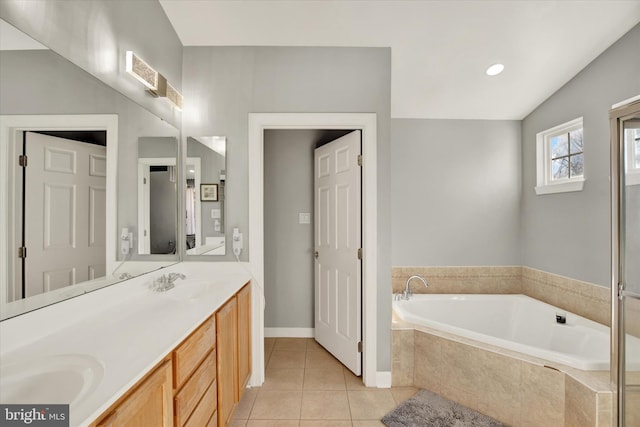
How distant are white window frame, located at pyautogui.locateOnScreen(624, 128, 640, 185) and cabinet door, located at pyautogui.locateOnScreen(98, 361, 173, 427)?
215cm

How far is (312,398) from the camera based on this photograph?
2.09 m

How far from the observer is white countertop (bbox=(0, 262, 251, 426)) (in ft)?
2.56

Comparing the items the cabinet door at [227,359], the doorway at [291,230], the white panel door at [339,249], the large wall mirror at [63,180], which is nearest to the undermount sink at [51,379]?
the large wall mirror at [63,180]

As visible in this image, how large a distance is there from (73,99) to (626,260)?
2.65m

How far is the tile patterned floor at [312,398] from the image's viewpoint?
187cm

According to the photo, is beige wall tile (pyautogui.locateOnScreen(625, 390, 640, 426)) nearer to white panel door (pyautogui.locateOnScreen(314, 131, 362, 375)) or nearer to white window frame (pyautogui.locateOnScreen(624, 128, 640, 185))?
white window frame (pyautogui.locateOnScreen(624, 128, 640, 185))

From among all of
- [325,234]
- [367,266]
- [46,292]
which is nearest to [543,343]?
[367,266]

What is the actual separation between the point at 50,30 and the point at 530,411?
3.11m

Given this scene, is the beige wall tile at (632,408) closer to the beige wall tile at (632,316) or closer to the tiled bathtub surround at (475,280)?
the beige wall tile at (632,316)

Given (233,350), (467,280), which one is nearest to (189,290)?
(233,350)

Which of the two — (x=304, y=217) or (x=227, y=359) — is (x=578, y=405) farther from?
(x=304, y=217)

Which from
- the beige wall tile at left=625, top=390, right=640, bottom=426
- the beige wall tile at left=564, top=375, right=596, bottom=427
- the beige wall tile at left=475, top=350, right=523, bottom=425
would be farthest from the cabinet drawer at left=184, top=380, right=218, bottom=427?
the beige wall tile at left=625, top=390, right=640, bottom=426

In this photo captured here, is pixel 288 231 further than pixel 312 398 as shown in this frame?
Yes

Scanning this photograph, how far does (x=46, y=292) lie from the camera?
116cm
